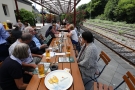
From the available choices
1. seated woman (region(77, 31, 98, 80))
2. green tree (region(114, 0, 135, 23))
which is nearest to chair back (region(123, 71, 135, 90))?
seated woman (region(77, 31, 98, 80))

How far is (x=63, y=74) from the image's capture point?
4.74ft

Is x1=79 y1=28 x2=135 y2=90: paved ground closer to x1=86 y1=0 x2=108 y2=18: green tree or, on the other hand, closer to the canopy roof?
the canopy roof

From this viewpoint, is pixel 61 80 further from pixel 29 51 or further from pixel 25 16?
pixel 25 16

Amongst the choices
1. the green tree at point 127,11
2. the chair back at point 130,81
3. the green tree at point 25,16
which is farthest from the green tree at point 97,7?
the chair back at point 130,81

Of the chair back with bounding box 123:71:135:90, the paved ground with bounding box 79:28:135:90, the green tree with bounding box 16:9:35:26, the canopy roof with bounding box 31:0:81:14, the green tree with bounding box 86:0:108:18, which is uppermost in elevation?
the green tree with bounding box 86:0:108:18

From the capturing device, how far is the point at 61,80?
133 centimetres

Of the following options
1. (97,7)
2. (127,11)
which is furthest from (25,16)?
(97,7)

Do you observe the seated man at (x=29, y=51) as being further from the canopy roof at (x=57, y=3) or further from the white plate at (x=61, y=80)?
the canopy roof at (x=57, y=3)

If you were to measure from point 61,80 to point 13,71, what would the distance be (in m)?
0.67

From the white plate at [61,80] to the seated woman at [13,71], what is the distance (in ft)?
1.29

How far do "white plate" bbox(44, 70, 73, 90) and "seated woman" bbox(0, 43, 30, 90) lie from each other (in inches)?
15.4

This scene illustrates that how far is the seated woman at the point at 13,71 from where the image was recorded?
1.29m

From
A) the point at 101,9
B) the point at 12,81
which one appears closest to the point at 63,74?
Answer: the point at 12,81

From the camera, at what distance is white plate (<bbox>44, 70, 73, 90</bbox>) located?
1.22 m
